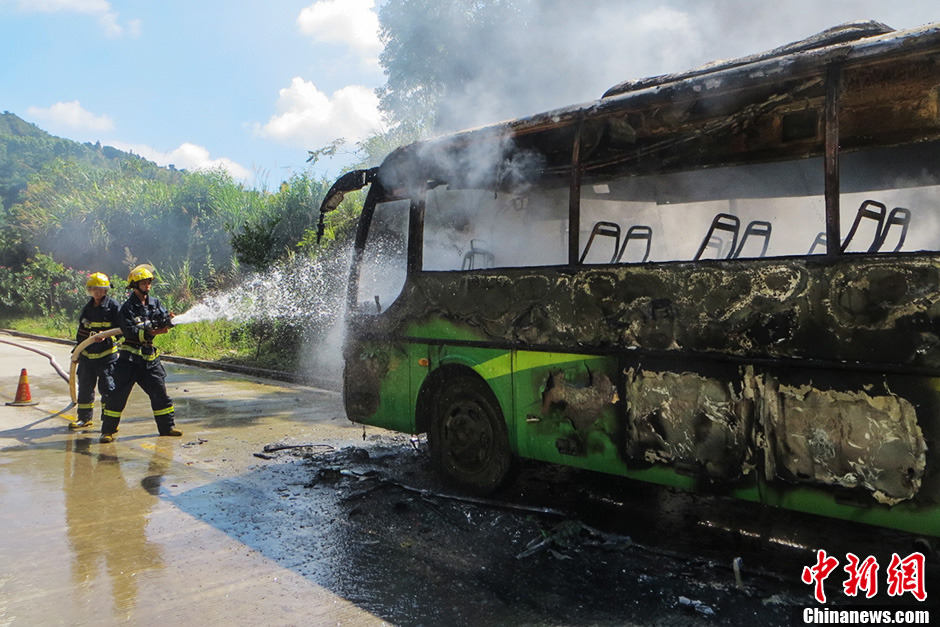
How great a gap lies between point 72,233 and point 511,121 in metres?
34.2

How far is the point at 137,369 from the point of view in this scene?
7789 mm

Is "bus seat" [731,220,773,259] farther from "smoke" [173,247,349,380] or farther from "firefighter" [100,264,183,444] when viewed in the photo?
"smoke" [173,247,349,380]

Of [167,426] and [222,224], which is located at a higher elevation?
[222,224]

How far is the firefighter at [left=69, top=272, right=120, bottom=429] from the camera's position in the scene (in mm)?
8461

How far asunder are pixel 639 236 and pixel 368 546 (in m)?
2.85

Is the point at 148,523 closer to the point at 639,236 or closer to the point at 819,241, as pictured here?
the point at 639,236

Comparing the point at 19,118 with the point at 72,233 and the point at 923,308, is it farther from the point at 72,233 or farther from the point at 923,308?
the point at 923,308

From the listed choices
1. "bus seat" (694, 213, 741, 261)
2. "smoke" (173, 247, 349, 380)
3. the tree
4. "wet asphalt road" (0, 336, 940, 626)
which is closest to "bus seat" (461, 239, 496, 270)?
"bus seat" (694, 213, 741, 261)

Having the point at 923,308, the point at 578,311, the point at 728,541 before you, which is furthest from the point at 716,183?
the point at 728,541

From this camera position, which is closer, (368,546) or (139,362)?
(368,546)

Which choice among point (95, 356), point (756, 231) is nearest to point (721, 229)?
point (756, 231)

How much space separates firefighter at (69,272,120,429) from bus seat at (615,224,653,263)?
6670mm

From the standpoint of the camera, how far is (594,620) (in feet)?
11.0

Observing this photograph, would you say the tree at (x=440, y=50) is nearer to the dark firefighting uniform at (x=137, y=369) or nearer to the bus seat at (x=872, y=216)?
the dark firefighting uniform at (x=137, y=369)
